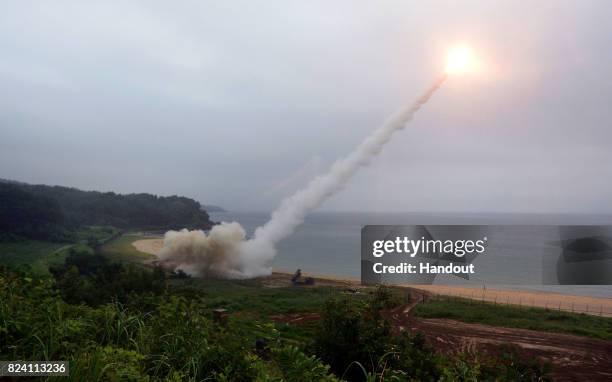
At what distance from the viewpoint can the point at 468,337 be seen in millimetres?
21875

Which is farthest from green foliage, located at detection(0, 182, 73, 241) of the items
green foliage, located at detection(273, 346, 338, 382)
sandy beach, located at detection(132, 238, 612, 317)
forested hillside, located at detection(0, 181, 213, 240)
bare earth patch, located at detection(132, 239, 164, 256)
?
green foliage, located at detection(273, 346, 338, 382)

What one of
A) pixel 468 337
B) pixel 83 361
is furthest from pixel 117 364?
pixel 468 337

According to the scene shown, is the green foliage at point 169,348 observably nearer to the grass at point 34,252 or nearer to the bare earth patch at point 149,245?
the grass at point 34,252

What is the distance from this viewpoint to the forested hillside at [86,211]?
179ft

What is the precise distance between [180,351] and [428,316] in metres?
24.7

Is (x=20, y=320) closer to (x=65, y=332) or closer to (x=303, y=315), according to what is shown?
(x=65, y=332)

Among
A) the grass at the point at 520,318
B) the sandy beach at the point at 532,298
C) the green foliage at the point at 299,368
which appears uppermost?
the green foliage at the point at 299,368

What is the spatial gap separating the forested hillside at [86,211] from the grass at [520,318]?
46723mm

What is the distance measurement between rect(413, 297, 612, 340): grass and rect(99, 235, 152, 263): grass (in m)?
31.0

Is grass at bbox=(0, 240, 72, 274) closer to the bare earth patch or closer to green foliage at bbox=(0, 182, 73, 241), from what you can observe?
green foliage at bbox=(0, 182, 73, 241)

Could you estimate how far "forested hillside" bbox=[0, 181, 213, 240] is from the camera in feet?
179

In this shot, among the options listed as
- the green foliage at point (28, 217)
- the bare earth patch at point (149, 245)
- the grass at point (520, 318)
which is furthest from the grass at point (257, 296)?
the green foliage at point (28, 217)

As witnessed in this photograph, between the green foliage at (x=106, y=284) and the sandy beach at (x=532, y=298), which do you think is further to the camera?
the sandy beach at (x=532, y=298)

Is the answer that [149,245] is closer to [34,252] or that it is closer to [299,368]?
[34,252]
